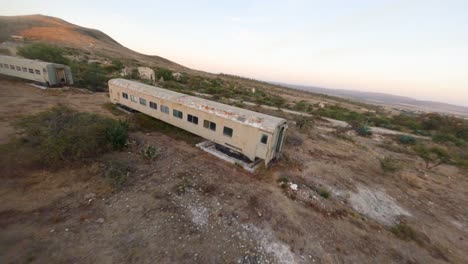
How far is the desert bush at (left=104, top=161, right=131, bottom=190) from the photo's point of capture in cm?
720

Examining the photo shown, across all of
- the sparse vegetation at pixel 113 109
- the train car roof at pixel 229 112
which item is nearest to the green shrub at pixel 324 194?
the train car roof at pixel 229 112

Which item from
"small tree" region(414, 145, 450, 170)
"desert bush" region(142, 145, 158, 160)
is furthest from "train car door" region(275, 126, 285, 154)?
"small tree" region(414, 145, 450, 170)

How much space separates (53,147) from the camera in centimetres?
793

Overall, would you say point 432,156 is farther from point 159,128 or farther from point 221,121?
point 159,128

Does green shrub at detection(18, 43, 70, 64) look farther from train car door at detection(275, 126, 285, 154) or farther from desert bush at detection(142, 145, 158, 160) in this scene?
train car door at detection(275, 126, 285, 154)

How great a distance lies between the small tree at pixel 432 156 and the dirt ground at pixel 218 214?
128 inches

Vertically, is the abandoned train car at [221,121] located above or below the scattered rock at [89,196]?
above

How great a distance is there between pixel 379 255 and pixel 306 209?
8.17ft

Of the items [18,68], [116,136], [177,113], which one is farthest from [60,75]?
[177,113]

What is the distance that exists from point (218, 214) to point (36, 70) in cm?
2349

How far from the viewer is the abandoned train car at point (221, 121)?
344 inches

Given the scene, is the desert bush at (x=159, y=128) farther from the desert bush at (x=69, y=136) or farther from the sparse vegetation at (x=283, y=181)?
the sparse vegetation at (x=283, y=181)

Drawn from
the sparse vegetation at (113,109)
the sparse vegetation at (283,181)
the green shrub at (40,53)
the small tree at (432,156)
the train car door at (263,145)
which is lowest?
the sparse vegetation at (283,181)

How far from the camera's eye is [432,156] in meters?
15.3
